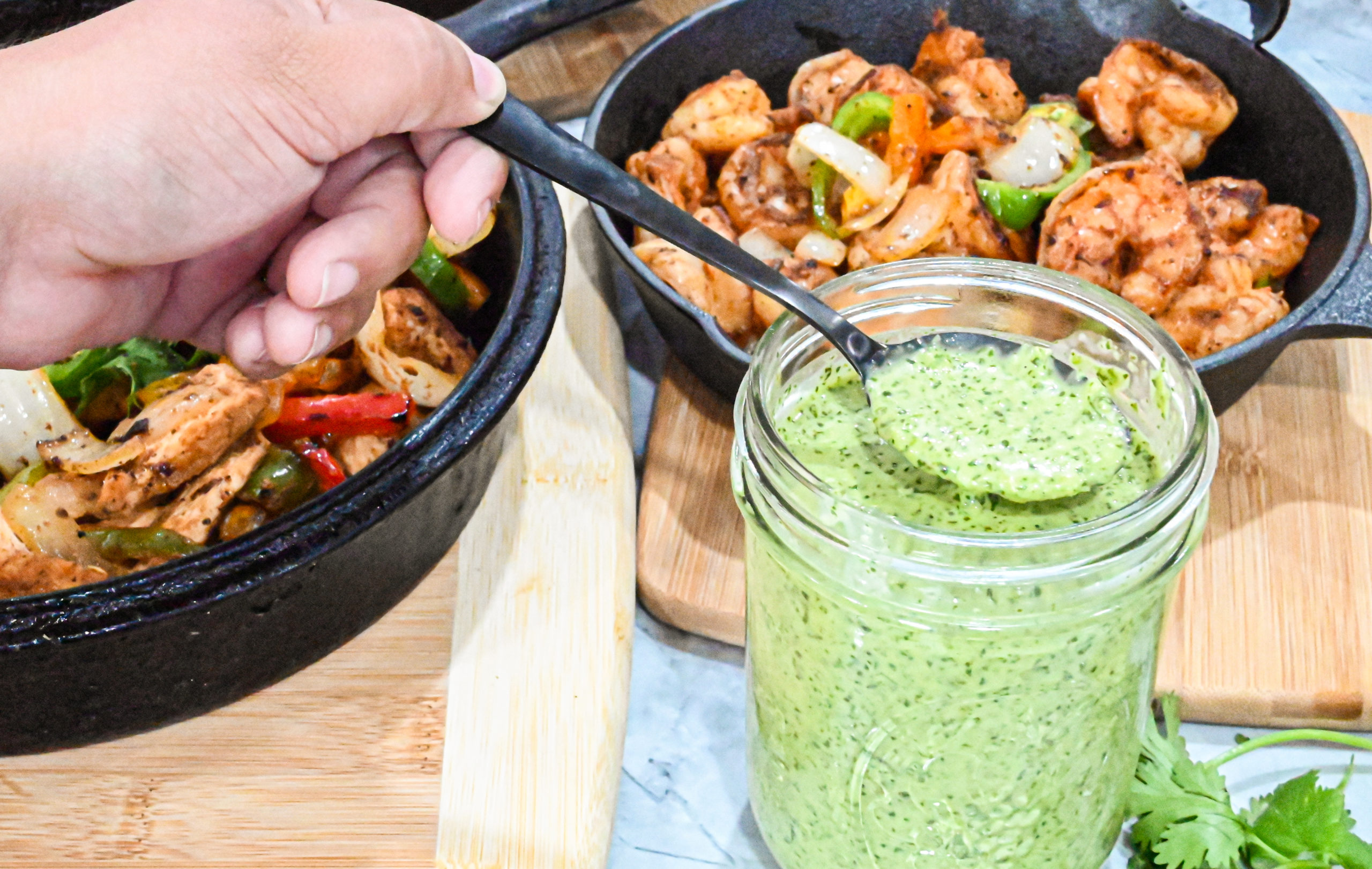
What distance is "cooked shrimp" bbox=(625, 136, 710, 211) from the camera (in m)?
1.82

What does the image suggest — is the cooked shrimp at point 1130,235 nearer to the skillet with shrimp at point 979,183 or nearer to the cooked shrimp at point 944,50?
the skillet with shrimp at point 979,183

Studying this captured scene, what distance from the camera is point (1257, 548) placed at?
1.55 metres

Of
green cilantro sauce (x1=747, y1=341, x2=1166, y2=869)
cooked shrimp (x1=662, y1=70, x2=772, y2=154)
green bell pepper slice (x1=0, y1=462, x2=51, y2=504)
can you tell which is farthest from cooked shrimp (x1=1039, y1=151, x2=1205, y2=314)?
green bell pepper slice (x1=0, y1=462, x2=51, y2=504)

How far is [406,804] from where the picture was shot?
4.20 feet

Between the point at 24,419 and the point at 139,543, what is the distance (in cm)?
22

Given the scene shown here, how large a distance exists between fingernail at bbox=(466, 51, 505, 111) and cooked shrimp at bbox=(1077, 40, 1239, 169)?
1.06m

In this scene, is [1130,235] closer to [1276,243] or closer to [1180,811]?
[1276,243]

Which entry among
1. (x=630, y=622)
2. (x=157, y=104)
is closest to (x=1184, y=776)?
(x=630, y=622)

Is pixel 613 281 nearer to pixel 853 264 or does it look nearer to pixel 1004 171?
pixel 853 264

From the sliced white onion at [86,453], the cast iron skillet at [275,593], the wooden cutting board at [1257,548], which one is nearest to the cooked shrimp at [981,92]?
the wooden cutting board at [1257,548]

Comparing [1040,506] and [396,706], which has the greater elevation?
[1040,506]

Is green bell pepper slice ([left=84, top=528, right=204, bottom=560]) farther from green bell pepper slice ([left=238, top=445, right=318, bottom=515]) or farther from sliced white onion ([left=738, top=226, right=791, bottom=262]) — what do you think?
sliced white onion ([left=738, top=226, right=791, bottom=262])

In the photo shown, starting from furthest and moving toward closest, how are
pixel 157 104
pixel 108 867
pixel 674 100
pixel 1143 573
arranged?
pixel 674 100 → pixel 108 867 → pixel 157 104 → pixel 1143 573

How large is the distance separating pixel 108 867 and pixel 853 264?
114cm
